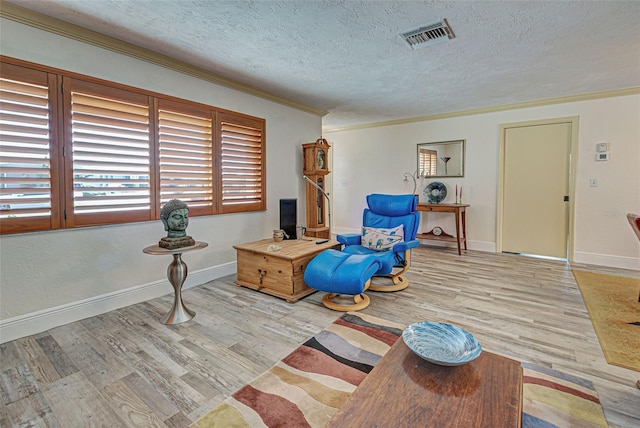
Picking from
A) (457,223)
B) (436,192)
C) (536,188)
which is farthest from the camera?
(436,192)

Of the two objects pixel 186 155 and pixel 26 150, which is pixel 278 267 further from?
pixel 26 150

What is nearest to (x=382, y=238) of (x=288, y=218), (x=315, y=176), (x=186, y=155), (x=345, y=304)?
(x=345, y=304)

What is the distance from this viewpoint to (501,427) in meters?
0.93

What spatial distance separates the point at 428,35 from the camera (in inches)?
101

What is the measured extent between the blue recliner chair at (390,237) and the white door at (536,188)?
227cm

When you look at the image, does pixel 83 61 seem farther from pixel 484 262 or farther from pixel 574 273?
pixel 574 273

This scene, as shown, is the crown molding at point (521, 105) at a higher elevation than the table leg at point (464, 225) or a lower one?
higher

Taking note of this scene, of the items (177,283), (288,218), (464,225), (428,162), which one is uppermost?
(428,162)

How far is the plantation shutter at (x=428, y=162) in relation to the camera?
5.43 meters

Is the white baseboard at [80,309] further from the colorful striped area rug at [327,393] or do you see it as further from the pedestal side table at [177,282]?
the colorful striped area rug at [327,393]

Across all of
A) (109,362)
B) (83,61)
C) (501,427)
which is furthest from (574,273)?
(83,61)

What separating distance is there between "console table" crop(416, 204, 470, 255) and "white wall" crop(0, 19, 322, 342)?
3.06 m

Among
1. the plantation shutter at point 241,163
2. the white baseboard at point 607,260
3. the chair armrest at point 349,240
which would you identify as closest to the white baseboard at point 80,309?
the plantation shutter at point 241,163

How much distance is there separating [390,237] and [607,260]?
321cm
